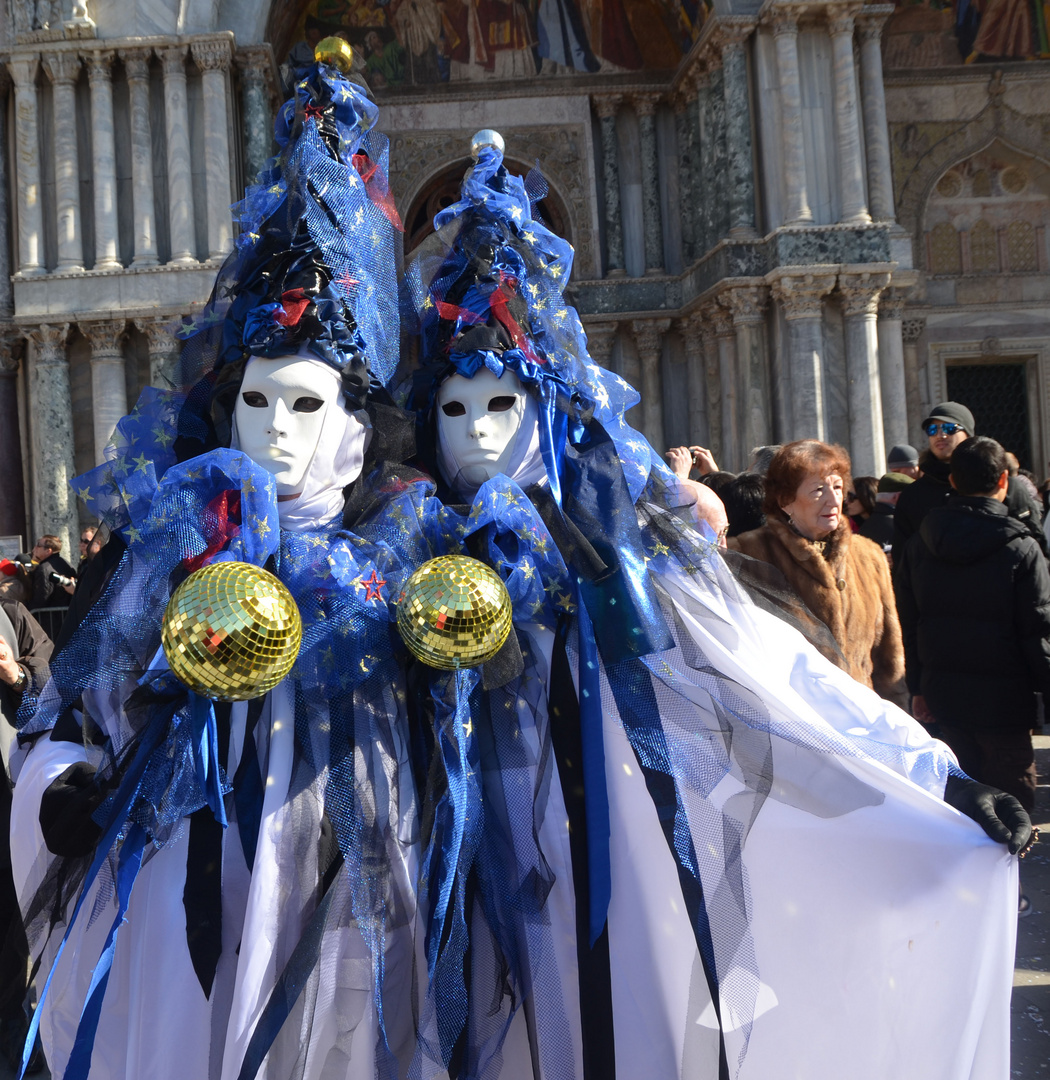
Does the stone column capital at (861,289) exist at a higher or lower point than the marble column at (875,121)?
lower

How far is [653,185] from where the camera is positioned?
1221 centimetres

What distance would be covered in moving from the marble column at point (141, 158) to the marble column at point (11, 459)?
1.81 metres

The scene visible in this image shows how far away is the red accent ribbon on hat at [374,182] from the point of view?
7.63 feet

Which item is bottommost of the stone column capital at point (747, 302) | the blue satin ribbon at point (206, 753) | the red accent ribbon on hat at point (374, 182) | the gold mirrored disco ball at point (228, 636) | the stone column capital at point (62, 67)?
the blue satin ribbon at point (206, 753)

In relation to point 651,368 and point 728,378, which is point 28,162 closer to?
point 651,368

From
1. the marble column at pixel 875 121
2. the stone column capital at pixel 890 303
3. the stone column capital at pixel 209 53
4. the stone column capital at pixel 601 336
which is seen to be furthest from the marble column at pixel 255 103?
the stone column capital at pixel 890 303

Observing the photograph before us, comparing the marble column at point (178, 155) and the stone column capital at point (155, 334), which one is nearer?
the stone column capital at point (155, 334)

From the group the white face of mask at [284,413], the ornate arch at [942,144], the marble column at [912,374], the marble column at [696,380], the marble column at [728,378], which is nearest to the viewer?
the white face of mask at [284,413]

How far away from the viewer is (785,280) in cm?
1027

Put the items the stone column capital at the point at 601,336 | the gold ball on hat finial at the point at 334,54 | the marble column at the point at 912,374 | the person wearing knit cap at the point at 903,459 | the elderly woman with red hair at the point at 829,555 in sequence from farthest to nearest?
the marble column at the point at 912,374 < the stone column capital at the point at 601,336 < the person wearing knit cap at the point at 903,459 < the elderly woman with red hair at the point at 829,555 < the gold ball on hat finial at the point at 334,54

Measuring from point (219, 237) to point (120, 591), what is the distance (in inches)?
355

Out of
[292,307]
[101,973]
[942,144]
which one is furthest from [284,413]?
[942,144]

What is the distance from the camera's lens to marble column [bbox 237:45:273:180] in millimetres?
10438

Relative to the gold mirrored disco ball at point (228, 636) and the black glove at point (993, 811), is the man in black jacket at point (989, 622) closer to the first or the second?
the black glove at point (993, 811)
